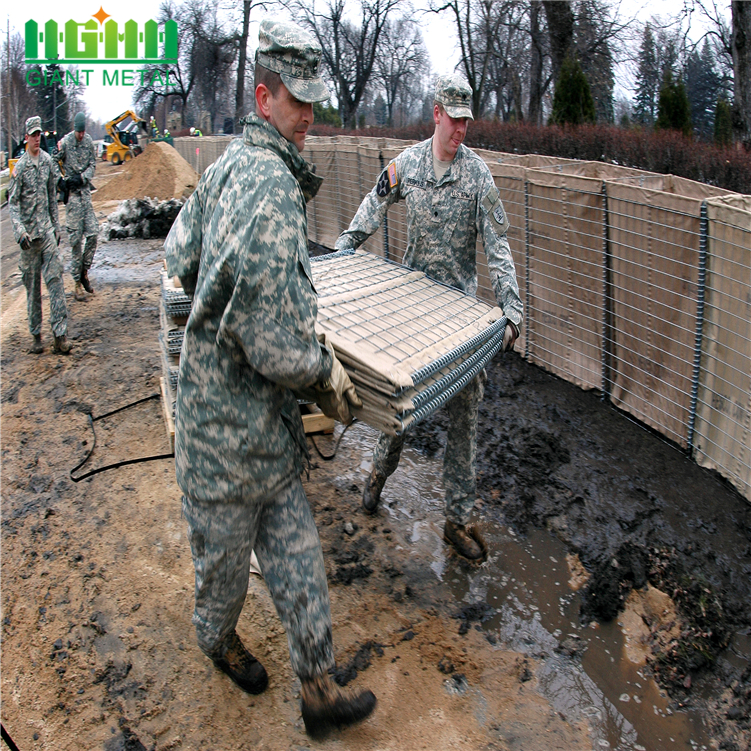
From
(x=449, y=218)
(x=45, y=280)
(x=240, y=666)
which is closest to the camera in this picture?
(x=240, y=666)

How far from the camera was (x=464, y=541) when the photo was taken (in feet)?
12.5

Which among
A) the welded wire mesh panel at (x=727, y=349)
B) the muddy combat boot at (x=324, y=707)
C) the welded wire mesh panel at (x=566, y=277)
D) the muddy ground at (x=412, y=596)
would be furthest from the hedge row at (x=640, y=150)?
the muddy combat boot at (x=324, y=707)

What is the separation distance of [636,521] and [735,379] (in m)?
1.04

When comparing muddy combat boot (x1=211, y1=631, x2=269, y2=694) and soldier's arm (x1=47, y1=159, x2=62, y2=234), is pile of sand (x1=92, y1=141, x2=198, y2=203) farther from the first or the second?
muddy combat boot (x1=211, y1=631, x2=269, y2=694)

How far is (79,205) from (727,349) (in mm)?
8403

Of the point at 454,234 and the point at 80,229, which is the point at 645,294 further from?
the point at 80,229

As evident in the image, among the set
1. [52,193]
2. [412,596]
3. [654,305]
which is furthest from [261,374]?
[52,193]

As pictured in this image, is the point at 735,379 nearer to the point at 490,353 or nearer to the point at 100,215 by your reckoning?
the point at 490,353

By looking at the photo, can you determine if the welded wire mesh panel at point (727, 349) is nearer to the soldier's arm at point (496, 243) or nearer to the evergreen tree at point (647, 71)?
the soldier's arm at point (496, 243)

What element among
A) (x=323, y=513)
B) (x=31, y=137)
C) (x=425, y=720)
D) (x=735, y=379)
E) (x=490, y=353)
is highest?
(x=31, y=137)

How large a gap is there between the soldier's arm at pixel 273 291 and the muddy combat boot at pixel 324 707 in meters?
1.15

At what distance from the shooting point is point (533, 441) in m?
5.08

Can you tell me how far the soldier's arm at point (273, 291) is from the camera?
2002 millimetres

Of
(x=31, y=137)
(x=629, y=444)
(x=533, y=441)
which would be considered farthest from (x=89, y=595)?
(x=31, y=137)
